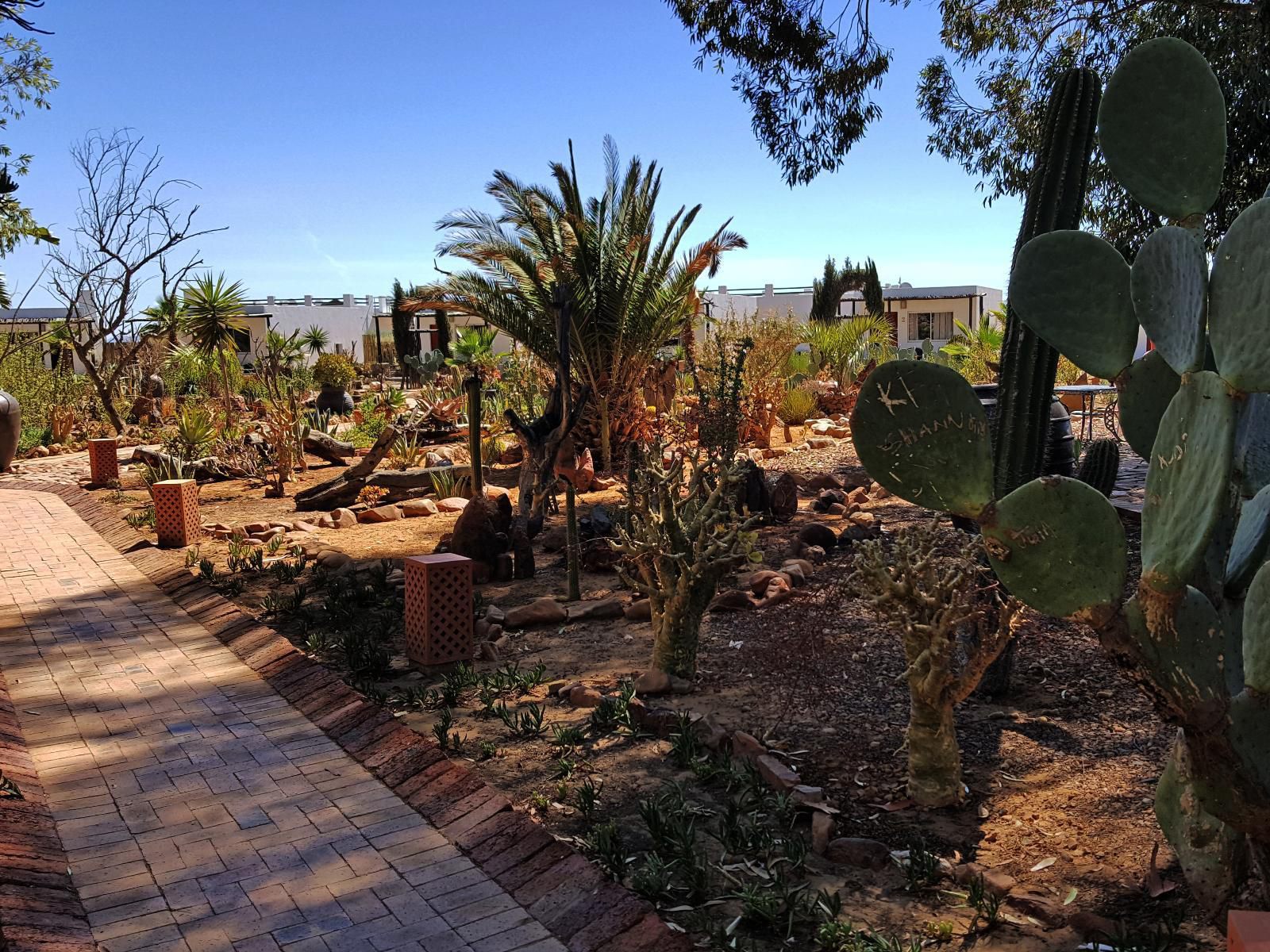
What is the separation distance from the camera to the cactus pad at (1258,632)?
2262mm

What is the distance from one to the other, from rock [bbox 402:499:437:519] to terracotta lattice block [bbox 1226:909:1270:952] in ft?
29.7

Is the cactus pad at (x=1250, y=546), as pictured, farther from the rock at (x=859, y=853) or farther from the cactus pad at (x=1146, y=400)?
the rock at (x=859, y=853)

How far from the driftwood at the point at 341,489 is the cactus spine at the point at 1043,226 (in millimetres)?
7444

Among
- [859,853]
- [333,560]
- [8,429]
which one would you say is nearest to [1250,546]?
[859,853]

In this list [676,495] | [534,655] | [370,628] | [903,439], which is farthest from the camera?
[370,628]

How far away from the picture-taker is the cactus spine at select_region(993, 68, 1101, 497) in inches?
203

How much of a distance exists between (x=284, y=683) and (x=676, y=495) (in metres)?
2.27

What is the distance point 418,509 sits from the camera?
10.4 metres

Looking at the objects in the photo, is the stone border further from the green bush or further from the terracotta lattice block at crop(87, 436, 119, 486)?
the green bush

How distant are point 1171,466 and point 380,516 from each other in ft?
28.1

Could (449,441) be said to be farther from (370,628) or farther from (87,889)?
(87,889)

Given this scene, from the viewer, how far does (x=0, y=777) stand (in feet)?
13.5

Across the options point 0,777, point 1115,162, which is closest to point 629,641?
point 0,777

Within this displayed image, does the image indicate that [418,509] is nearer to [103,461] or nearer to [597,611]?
[597,611]
